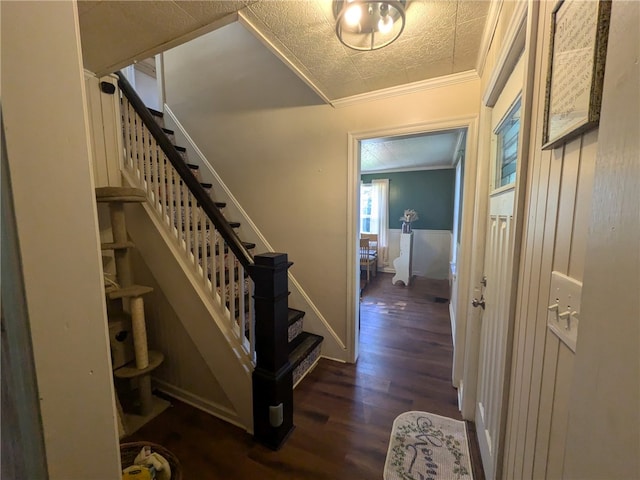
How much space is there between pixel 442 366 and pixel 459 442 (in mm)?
807

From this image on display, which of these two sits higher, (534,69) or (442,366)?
(534,69)

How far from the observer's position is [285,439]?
1.57 metres

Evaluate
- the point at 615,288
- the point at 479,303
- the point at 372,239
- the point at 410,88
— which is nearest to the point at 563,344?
the point at 615,288

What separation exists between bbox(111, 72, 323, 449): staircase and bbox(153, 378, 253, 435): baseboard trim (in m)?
0.15

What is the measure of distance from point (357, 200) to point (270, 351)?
1334mm

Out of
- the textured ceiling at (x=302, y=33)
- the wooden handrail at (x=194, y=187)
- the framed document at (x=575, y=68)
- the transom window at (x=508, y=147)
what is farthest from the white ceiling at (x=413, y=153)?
the framed document at (x=575, y=68)

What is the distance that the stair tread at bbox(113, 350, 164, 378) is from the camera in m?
1.66

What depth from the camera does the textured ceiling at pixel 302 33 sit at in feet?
3.82

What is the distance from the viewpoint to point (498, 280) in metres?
1.20

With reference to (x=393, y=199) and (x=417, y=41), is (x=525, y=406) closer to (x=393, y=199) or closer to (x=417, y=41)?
(x=417, y=41)

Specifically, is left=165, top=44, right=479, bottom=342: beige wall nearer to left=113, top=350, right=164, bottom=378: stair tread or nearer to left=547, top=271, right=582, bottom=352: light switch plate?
left=113, top=350, right=164, bottom=378: stair tread

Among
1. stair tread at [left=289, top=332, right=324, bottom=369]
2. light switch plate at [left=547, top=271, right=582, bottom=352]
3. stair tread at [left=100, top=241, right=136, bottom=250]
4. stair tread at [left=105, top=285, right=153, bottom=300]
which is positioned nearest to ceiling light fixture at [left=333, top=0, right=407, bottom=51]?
light switch plate at [left=547, top=271, right=582, bottom=352]

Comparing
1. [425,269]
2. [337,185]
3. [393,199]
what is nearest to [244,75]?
[337,185]

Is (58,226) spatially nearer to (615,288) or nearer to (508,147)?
(615,288)
